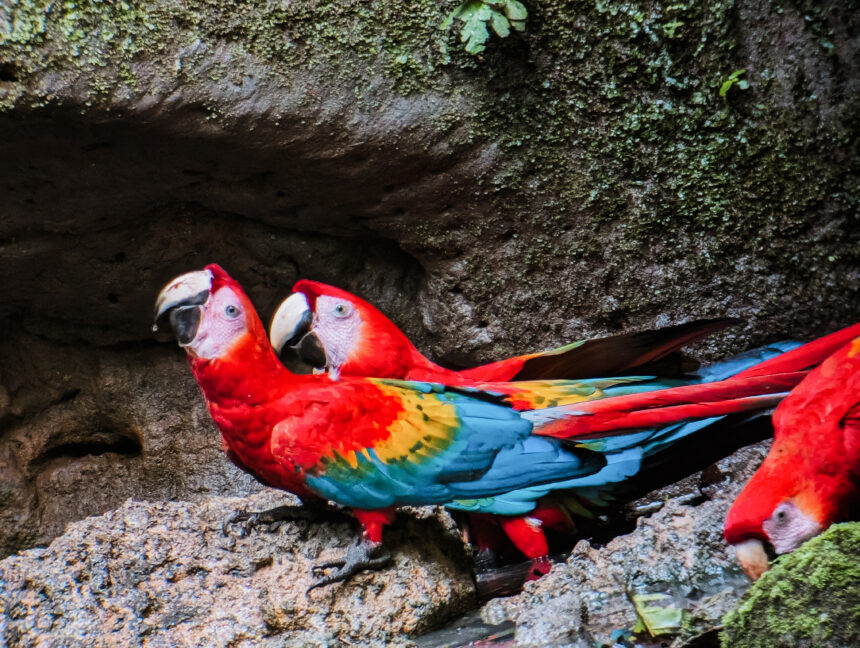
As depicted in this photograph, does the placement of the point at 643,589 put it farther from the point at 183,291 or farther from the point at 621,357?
the point at 183,291

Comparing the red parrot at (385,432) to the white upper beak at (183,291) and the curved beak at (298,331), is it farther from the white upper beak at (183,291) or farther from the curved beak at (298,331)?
the curved beak at (298,331)

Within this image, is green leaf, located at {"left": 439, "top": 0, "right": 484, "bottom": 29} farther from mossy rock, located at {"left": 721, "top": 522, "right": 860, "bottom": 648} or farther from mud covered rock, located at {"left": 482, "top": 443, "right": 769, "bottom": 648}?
mossy rock, located at {"left": 721, "top": 522, "right": 860, "bottom": 648}

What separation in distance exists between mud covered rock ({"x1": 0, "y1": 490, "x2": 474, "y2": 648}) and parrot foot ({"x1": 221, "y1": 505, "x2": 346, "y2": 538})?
0.08 feet

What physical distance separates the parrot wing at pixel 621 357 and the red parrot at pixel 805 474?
0.50 meters

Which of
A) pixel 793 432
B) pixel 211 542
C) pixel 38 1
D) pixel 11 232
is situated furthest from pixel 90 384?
pixel 793 432

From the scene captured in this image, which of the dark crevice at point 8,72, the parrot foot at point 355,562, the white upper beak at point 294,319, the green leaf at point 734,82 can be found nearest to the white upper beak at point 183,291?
the white upper beak at point 294,319

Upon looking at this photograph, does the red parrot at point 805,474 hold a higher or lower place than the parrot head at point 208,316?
lower

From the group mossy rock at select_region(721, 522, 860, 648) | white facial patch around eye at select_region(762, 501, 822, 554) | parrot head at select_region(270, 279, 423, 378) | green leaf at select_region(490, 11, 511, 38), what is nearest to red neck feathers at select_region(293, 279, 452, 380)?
parrot head at select_region(270, 279, 423, 378)

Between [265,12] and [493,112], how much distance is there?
0.71 metres

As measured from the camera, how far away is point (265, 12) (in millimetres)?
2303

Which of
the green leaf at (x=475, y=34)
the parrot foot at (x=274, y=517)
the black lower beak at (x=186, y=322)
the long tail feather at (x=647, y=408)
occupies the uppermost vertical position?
the green leaf at (x=475, y=34)

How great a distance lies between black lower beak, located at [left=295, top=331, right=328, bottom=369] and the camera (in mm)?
2475

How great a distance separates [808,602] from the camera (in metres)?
1.36

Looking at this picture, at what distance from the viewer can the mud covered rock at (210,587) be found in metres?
1.84
